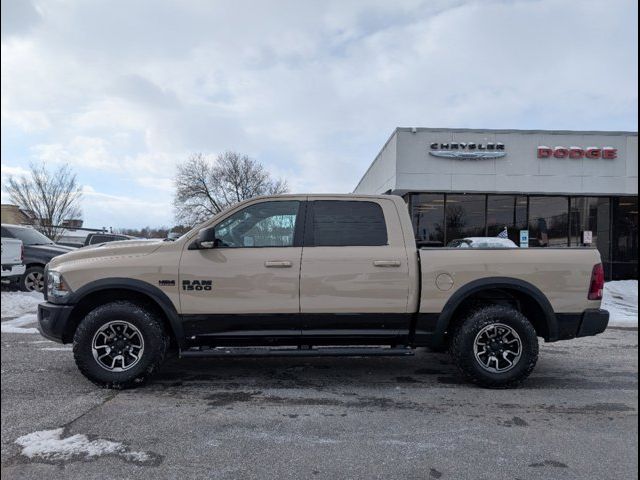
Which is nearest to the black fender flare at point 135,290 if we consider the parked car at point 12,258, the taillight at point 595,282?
the taillight at point 595,282

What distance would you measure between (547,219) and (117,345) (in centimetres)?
1648

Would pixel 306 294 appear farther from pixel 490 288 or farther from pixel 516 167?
pixel 516 167

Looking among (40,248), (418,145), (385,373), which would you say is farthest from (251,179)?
(385,373)

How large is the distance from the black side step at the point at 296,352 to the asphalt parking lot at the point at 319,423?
1.18ft

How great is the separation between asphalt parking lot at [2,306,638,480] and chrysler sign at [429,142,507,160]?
444 inches

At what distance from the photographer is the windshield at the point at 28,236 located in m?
11.1

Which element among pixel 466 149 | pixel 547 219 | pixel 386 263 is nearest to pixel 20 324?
pixel 386 263

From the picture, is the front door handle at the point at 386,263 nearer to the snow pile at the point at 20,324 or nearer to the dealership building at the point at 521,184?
the snow pile at the point at 20,324

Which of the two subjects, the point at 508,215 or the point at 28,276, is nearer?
the point at 28,276

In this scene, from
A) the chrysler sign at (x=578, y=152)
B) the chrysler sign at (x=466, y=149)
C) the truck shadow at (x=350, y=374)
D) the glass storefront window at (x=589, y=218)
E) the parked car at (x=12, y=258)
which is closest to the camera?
the truck shadow at (x=350, y=374)

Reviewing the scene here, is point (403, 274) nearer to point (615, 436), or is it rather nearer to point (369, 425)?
point (369, 425)

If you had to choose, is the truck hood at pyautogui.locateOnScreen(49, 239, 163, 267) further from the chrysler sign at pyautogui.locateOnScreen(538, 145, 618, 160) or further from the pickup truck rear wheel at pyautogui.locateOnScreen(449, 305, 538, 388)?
the chrysler sign at pyautogui.locateOnScreen(538, 145, 618, 160)

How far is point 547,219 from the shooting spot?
55.4 feet

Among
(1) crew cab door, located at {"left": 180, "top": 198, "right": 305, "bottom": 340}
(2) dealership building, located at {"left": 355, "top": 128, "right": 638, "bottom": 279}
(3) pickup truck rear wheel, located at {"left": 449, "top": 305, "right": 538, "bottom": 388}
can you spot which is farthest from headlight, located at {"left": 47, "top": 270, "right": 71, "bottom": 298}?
(2) dealership building, located at {"left": 355, "top": 128, "right": 638, "bottom": 279}
